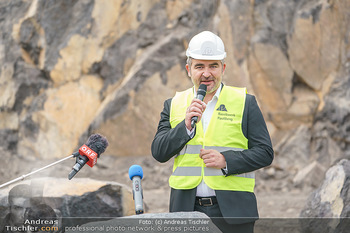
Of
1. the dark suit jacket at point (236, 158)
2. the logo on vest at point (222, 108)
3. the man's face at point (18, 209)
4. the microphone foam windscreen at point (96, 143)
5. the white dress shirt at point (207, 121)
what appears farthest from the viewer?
the man's face at point (18, 209)

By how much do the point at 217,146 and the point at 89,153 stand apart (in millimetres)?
840

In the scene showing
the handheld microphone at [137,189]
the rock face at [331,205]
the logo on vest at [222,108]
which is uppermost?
the logo on vest at [222,108]

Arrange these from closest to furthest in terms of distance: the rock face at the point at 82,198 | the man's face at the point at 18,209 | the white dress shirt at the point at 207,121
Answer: the white dress shirt at the point at 207,121, the man's face at the point at 18,209, the rock face at the point at 82,198

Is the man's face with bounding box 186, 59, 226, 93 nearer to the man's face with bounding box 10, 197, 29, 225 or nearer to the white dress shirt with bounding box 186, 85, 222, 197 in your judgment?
the white dress shirt with bounding box 186, 85, 222, 197

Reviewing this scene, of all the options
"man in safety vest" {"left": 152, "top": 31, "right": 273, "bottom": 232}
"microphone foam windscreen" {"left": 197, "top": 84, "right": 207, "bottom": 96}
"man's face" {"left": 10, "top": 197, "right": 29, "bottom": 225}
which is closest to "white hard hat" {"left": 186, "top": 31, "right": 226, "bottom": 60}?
"man in safety vest" {"left": 152, "top": 31, "right": 273, "bottom": 232}

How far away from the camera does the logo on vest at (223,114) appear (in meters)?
3.15

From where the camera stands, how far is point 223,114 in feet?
10.4

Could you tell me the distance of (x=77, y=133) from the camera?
10500mm

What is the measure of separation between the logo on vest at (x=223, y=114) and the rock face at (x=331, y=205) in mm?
2611

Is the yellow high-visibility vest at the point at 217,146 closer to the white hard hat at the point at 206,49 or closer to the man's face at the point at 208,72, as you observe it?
the man's face at the point at 208,72

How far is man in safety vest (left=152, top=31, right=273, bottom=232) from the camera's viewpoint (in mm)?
3017

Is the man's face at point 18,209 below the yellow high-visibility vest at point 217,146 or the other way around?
below

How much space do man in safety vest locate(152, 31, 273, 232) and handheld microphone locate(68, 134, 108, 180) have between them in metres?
0.42

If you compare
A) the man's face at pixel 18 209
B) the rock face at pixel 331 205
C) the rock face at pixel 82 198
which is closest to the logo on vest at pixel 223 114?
the man's face at pixel 18 209
